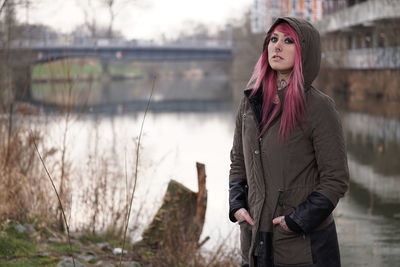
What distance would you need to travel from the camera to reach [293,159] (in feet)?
12.6

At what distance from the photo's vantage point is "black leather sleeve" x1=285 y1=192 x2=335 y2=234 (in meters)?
3.78

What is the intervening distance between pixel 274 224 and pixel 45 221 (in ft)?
20.4

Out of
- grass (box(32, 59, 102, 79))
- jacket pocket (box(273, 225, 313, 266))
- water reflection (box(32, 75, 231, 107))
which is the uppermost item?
grass (box(32, 59, 102, 79))

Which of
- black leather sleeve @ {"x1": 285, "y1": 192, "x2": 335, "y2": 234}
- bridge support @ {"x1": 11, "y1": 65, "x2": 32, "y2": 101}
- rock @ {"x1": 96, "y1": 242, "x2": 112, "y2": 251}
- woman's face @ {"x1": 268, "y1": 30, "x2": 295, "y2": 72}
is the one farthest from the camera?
bridge support @ {"x1": 11, "y1": 65, "x2": 32, "y2": 101}

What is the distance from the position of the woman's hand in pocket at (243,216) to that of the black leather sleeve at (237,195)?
0.08 feet

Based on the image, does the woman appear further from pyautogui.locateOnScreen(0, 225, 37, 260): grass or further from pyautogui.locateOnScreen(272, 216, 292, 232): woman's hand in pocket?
pyautogui.locateOnScreen(0, 225, 37, 260): grass

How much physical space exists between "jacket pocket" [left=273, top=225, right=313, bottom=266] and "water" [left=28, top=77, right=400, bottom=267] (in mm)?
3376

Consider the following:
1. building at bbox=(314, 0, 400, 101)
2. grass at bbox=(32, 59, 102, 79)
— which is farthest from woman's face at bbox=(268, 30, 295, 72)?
building at bbox=(314, 0, 400, 101)

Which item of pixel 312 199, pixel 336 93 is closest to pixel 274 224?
pixel 312 199

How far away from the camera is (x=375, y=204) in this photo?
12172mm

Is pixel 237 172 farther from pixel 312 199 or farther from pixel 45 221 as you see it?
pixel 45 221

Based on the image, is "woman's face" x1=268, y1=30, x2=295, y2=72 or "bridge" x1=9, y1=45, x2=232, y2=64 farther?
"bridge" x1=9, y1=45, x2=232, y2=64

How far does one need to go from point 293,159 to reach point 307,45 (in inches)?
22.3

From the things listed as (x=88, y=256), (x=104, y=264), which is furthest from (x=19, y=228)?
(x=104, y=264)
